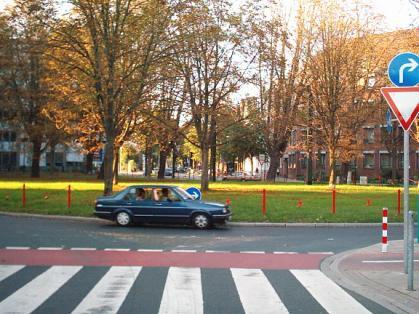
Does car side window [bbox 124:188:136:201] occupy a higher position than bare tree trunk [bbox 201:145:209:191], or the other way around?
bare tree trunk [bbox 201:145:209:191]

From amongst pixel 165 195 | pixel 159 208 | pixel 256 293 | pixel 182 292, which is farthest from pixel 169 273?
pixel 165 195

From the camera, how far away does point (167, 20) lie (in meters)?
22.3

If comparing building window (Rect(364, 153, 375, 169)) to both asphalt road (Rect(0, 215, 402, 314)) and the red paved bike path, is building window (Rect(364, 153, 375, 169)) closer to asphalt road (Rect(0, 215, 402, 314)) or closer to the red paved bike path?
asphalt road (Rect(0, 215, 402, 314))

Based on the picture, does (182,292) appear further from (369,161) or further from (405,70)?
(369,161)

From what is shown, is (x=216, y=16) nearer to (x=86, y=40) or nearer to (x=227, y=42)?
(x=227, y=42)

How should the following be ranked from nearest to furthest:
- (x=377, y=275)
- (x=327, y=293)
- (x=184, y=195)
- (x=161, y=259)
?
(x=327, y=293)
(x=377, y=275)
(x=161, y=259)
(x=184, y=195)

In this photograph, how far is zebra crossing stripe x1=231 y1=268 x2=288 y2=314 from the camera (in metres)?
7.31

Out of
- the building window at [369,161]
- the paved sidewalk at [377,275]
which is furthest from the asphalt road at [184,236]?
the building window at [369,161]

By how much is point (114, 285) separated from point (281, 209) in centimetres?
1386

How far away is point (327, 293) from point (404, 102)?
3351mm

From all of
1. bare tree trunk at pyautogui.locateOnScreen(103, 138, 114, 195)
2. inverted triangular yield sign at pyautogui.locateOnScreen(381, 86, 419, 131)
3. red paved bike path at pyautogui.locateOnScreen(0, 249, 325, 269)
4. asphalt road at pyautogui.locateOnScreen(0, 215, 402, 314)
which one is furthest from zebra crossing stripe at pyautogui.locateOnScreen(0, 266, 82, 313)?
bare tree trunk at pyautogui.locateOnScreen(103, 138, 114, 195)

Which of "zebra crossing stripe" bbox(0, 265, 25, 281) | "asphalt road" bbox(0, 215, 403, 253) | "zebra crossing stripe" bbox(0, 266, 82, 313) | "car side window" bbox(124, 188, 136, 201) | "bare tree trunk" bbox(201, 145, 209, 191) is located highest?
"bare tree trunk" bbox(201, 145, 209, 191)

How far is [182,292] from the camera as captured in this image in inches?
323

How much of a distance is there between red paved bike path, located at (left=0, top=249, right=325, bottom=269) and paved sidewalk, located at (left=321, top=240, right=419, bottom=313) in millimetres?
594
